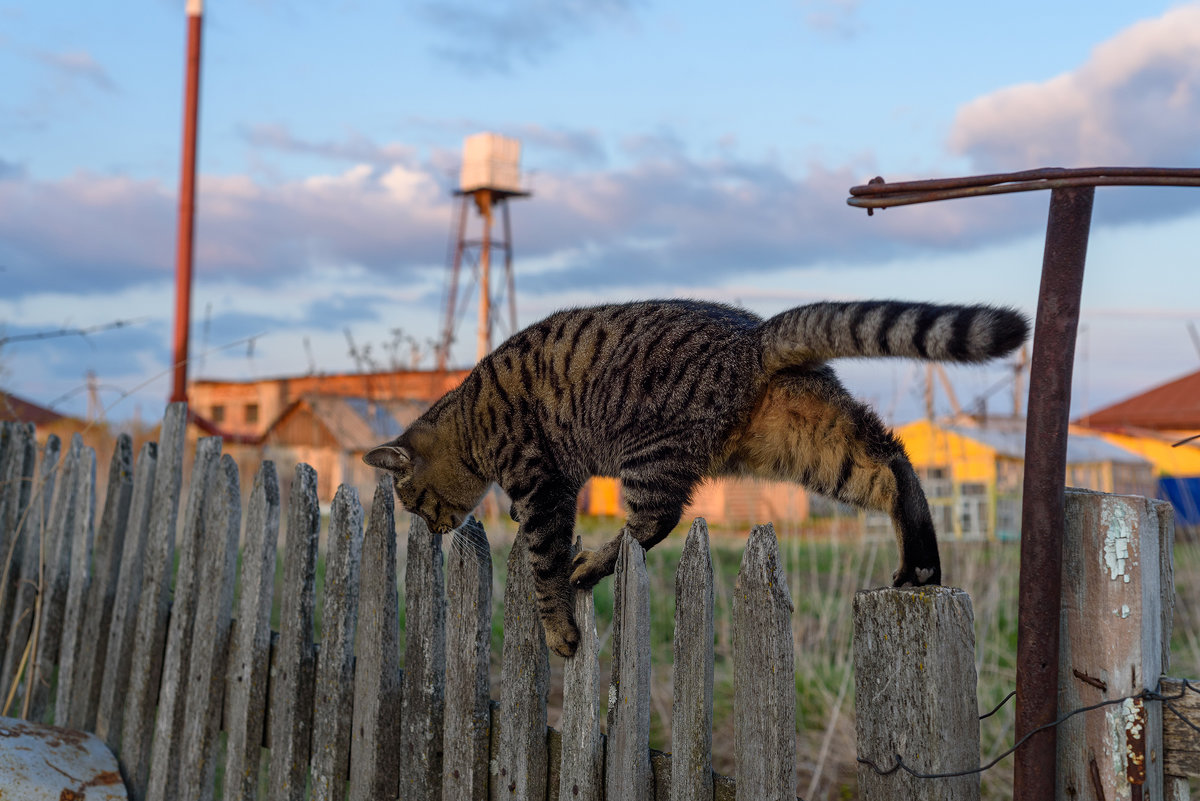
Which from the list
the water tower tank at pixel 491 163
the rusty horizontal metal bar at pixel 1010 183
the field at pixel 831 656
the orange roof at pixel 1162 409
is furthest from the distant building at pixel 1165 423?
the rusty horizontal metal bar at pixel 1010 183

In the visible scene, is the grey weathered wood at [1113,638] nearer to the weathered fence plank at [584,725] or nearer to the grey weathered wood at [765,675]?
the grey weathered wood at [765,675]

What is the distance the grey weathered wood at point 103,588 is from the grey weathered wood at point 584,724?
2267 millimetres

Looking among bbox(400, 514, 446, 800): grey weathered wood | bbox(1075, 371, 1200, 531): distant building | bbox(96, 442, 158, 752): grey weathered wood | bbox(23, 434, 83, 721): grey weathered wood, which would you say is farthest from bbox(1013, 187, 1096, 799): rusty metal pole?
bbox(1075, 371, 1200, 531): distant building

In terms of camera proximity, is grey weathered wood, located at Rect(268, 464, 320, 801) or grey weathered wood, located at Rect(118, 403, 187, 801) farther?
grey weathered wood, located at Rect(118, 403, 187, 801)

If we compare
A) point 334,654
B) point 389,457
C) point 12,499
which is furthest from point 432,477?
point 12,499

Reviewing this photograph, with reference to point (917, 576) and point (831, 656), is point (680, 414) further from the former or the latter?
point (831, 656)

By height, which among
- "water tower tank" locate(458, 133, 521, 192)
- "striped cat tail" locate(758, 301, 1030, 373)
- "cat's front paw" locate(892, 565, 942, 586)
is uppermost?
"water tower tank" locate(458, 133, 521, 192)

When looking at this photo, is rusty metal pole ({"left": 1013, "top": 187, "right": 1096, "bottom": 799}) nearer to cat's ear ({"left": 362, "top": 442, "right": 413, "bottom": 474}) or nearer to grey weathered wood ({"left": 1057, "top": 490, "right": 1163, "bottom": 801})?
grey weathered wood ({"left": 1057, "top": 490, "right": 1163, "bottom": 801})

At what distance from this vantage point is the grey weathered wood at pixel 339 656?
95.5 inches

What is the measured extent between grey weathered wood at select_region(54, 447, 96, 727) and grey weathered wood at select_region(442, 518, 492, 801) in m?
2.09

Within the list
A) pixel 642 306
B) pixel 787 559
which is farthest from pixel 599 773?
pixel 787 559

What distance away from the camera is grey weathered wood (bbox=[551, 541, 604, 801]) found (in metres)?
1.89

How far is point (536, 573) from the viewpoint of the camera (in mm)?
2021

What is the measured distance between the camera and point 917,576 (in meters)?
1.75
